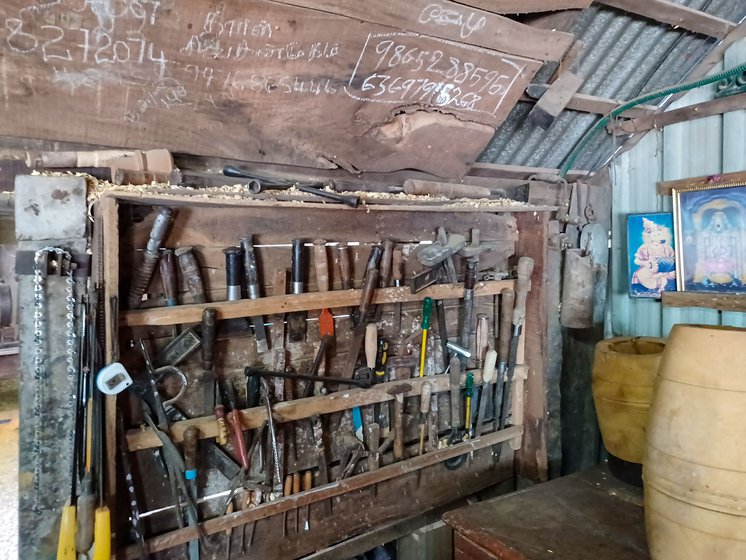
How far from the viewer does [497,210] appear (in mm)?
2057

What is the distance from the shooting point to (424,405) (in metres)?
1.98

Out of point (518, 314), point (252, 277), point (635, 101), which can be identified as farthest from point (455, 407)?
point (635, 101)

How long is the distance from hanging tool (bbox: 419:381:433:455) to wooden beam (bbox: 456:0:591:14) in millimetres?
1359

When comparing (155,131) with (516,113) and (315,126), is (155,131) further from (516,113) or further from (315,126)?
(516,113)

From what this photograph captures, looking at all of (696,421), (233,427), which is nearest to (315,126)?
(233,427)

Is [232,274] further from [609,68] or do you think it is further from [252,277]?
[609,68]

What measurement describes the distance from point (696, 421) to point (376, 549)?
156 cm

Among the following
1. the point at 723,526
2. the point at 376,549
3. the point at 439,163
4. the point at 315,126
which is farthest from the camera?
the point at 376,549

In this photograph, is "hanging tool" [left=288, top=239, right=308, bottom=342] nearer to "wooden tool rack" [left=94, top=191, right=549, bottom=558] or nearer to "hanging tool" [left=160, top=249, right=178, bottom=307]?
"wooden tool rack" [left=94, top=191, right=549, bottom=558]

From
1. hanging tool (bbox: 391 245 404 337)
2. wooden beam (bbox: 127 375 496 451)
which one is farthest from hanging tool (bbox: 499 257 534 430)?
hanging tool (bbox: 391 245 404 337)

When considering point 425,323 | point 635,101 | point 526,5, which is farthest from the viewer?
point 635,101

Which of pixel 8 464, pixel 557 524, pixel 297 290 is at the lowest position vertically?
pixel 8 464

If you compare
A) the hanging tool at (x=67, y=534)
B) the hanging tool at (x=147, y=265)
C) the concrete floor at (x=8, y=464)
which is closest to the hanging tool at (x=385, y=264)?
the hanging tool at (x=147, y=265)

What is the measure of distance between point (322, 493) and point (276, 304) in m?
0.72
